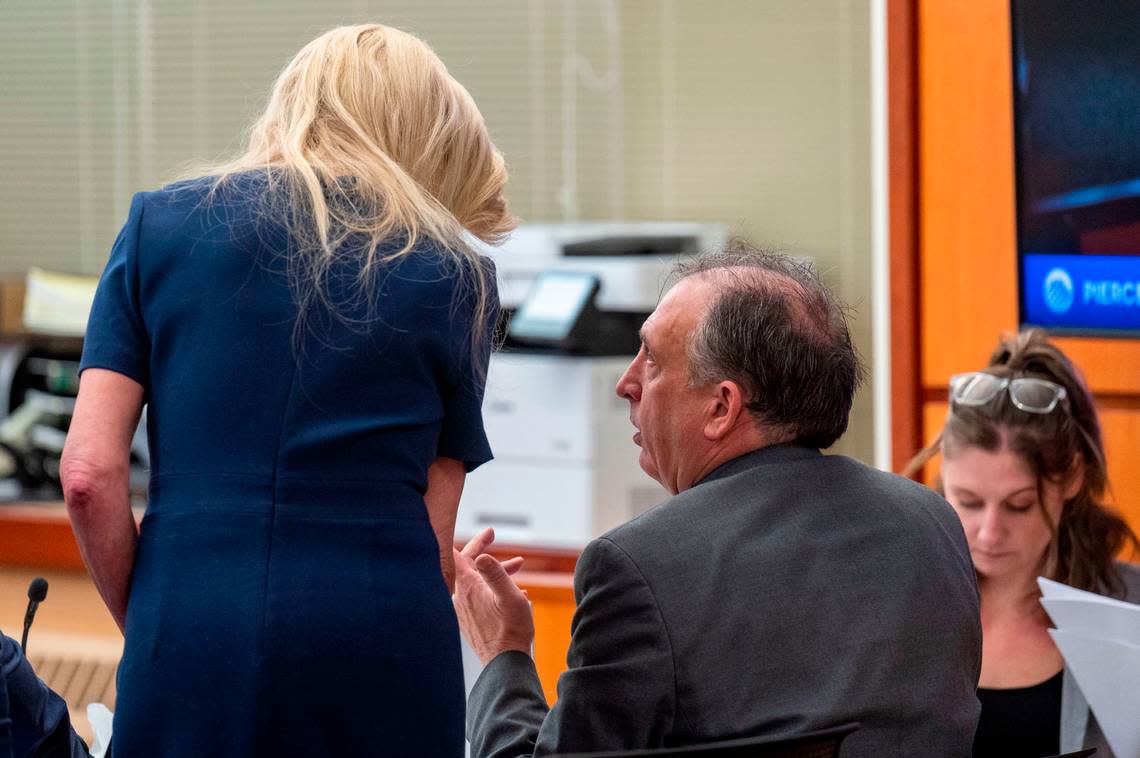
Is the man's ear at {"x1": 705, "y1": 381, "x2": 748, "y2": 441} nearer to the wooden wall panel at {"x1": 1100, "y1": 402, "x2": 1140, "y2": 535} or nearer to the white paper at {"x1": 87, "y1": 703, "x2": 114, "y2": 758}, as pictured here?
the white paper at {"x1": 87, "y1": 703, "x2": 114, "y2": 758}

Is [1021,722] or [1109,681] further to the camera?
[1021,722]

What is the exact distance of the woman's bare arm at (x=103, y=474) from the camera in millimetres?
1362

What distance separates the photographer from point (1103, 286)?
7.94 feet

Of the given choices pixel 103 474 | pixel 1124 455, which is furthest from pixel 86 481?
pixel 1124 455

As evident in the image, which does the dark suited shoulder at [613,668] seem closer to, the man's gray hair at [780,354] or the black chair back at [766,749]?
the black chair back at [766,749]

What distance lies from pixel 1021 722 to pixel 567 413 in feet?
7.70

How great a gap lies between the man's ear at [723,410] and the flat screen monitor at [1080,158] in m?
1.29

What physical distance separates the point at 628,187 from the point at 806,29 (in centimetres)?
92

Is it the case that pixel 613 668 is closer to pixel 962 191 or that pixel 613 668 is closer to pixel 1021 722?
pixel 1021 722

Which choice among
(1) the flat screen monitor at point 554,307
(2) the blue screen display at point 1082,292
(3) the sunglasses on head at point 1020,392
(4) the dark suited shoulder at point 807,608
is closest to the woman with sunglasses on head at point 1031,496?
(3) the sunglasses on head at point 1020,392

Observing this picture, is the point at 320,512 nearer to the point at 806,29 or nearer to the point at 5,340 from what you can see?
the point at 5,340

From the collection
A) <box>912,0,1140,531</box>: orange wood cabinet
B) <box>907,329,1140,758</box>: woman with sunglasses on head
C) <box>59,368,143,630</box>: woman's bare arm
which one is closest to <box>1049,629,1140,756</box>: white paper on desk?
<box>907,329,1140,758</box>: woman with sunglasses on head

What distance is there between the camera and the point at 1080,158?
95.0 inches

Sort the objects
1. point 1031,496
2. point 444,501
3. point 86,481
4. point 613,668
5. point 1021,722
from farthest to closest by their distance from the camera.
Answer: point 1031,496, point 1021,722, point 444,501, point 86,481, point 613,668
